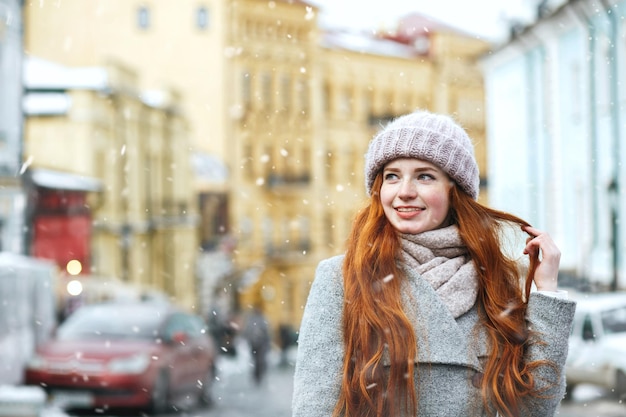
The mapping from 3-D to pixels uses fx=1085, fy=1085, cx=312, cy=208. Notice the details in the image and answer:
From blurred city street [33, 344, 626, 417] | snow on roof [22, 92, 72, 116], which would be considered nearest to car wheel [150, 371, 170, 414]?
blurred city street [33, 344, 626, 417]

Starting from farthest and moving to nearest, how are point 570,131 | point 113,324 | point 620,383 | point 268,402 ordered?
point 570,131 < point 268,402 < point 113,324 < point 620,383

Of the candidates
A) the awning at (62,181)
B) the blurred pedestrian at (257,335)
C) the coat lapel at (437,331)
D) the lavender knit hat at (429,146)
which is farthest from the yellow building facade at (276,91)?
the coat lapel at (437,331)

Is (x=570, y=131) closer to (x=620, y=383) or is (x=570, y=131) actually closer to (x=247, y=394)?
(x=247, y=394)

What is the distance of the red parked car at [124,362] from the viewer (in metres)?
11.7

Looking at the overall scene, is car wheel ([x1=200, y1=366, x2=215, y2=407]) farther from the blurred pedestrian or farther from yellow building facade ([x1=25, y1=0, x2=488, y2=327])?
yellow building facade ([x1=25, y1=0, x2=488, y2=327])

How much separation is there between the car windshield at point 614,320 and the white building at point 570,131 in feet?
24.8

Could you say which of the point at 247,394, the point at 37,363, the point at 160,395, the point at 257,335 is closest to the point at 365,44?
the point at 257,335

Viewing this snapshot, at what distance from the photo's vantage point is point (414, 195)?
2.41 meters

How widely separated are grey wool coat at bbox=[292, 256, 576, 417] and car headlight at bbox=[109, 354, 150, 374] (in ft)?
31.9

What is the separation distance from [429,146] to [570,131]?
25.5 metres

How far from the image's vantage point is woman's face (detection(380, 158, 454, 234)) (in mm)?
2410

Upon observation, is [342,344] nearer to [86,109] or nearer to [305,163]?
[86,109]

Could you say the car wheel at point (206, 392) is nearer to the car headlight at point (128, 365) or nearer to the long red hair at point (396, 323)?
the car headlight at point (128, 365)

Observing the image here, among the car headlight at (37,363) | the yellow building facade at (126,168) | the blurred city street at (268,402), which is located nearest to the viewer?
the car headlight at (37,363)
